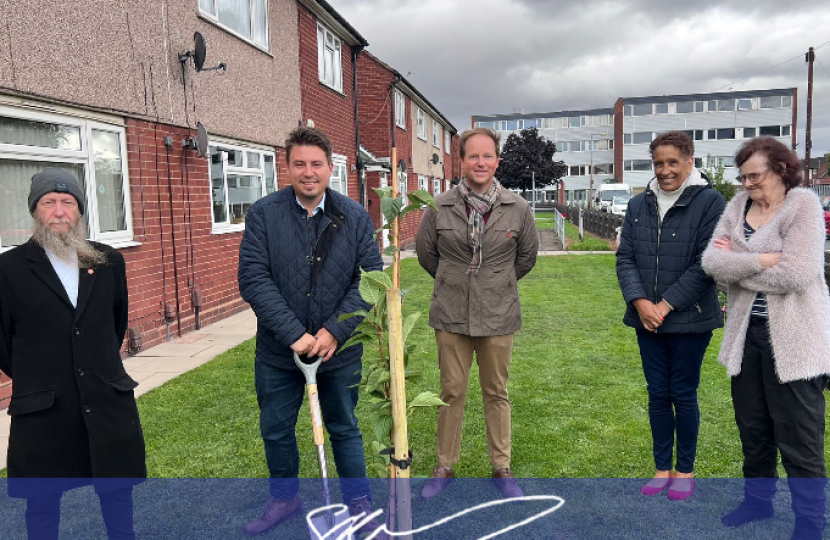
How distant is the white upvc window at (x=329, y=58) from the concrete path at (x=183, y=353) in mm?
6824

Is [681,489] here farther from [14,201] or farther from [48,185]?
[14,201]

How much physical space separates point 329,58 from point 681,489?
12765mm

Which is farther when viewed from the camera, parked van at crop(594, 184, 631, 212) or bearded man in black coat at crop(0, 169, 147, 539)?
parked van at crop(594, 184, 631, 212)

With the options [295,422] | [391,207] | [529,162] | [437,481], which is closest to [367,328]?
[391,207]

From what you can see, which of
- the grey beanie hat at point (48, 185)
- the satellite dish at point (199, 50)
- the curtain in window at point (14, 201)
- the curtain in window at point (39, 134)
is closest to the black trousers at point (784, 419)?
the grey beanie hat at point (48, 185)

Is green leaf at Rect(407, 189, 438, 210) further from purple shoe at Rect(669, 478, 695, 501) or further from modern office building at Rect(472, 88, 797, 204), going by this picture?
modern office building at Rect(472, 88, 797, 204)

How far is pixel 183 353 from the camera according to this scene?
6879 mm

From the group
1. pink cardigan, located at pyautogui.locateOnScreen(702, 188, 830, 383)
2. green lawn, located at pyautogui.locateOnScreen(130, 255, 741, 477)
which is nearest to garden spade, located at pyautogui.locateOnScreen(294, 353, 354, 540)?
green lawn, located at pyautogui.locateOnScreen(130, 255, 741, 477)

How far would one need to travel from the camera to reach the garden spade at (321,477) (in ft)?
7.85

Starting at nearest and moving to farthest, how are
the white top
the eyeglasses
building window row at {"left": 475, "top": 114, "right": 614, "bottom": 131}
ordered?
the white top
the eyeglasses
building window row at {"left": 475, "top": 114, "right": 614, "bottom": 131}

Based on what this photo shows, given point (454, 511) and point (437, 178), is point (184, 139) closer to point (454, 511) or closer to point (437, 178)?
point (454, 511)

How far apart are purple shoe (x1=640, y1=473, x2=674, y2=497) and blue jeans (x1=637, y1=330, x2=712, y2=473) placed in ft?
0.21

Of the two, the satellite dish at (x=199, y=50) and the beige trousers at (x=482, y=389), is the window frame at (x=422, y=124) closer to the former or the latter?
the satellite dish at (x=199, y=50)

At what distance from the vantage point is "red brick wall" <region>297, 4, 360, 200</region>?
12047 mm
